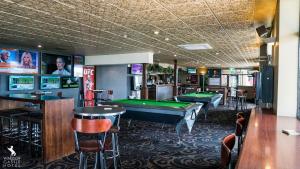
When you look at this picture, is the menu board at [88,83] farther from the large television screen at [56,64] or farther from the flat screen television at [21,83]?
the flat screen television at [21,83]

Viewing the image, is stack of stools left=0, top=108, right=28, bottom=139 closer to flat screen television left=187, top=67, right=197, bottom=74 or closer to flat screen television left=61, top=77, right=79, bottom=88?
flat screen television left=61, top=77, right=79, bottom=88

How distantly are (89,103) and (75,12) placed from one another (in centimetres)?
775

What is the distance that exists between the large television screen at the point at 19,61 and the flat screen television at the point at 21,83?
212mm

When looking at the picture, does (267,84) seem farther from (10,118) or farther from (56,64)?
(56,64)

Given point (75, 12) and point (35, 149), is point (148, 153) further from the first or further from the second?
point (75, 12)

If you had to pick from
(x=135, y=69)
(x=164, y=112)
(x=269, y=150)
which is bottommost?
(x=164, y=112)

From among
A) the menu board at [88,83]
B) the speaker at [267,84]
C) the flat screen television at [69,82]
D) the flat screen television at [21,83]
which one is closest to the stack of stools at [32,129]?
the flat screen television at [21,83]

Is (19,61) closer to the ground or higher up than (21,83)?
higher up

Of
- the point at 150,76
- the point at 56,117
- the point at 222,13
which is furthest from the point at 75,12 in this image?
the point at 150,76

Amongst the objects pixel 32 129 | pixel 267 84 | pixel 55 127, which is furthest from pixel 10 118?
pixel 267 84

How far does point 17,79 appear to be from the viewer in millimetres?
7906

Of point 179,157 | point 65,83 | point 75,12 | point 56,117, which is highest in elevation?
point 75,12

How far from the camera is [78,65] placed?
10594 millimetres

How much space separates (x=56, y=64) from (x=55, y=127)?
5825 millimetres
